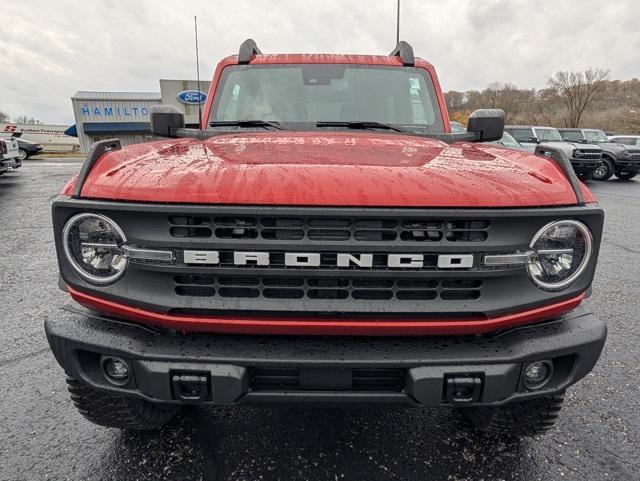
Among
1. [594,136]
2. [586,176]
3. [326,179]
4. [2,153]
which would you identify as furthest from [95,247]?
[594,136]

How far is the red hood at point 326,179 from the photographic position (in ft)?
4.79

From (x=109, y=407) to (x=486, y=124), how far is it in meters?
2.79

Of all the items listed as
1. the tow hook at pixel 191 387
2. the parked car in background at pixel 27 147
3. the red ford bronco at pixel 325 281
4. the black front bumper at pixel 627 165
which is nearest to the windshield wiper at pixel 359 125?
the red ford bronco at pixel 325 281

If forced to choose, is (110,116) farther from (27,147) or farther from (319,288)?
(319,288)

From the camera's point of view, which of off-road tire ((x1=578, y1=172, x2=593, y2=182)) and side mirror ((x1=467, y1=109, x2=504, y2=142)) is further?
off-road tire ((x1=578, y1=172, x2=593, y2=182))

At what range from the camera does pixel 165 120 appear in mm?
2926

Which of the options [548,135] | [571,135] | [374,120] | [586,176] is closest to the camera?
[374,120]

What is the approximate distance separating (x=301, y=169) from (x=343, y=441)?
142 centimetres

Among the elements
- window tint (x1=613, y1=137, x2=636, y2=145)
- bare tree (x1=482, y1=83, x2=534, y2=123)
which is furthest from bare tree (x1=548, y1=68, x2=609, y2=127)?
window tint (x1=613, y1=137, x2=636, y2=145)

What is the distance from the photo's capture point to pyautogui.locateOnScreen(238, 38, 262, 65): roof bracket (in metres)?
3.14

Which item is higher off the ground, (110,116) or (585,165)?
(110,116)

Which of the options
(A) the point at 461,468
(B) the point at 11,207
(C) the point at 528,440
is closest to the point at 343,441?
(A) the point at 461,468

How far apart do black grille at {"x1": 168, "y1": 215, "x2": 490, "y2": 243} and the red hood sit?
0.07m

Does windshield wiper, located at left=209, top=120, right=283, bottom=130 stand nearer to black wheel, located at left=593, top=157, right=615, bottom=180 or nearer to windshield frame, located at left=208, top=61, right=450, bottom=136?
windshield frame, located at left=208, top=61, right=450, bottom=136
